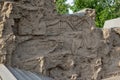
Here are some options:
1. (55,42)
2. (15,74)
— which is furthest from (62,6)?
(15,74)

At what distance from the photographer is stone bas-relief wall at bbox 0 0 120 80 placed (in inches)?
231

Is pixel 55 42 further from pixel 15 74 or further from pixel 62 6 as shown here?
pixel 62 6

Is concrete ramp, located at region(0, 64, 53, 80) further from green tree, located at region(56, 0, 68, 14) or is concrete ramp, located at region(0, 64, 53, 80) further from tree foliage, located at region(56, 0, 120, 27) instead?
green tree, located at region(56, 0, 68, 14)

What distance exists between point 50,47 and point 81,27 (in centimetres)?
99

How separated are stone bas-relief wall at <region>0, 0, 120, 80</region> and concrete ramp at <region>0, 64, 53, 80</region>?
0.62ft

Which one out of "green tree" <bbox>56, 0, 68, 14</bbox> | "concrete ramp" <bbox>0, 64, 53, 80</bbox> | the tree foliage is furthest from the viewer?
"green tree" <bbox>56, 0, 68, 14</bbox>

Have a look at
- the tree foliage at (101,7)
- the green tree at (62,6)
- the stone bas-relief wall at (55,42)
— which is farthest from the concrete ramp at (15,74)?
the green tree at (62,6)

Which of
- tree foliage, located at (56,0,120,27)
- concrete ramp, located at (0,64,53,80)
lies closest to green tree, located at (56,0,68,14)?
tree foliage, located at (56,0,120,27)

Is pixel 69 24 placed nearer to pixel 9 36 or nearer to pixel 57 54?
pixel 57 54

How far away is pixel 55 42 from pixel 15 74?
1.35 meters

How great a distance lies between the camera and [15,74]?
5.43 m

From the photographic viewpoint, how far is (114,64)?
730 centimetres

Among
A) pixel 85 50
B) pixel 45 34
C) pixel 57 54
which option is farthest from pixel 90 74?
pixel 45 34

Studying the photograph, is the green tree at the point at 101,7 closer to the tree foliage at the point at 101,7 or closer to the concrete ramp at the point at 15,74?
the tree foliage at the point at 101,7
